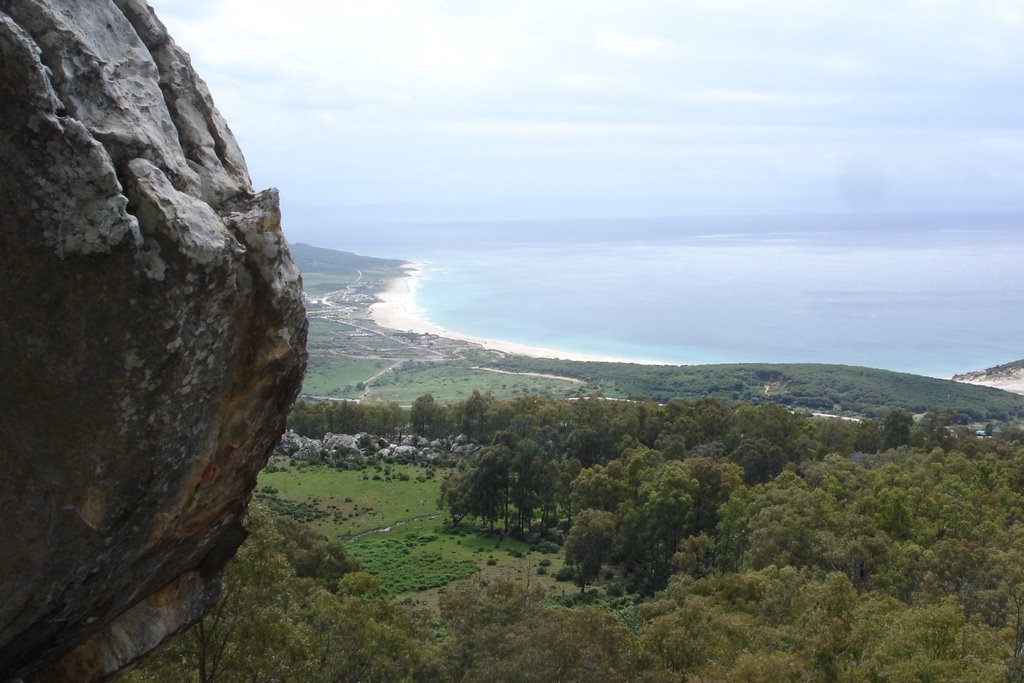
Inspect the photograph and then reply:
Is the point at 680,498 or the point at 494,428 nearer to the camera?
the point at 680,498

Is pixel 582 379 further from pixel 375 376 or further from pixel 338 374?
pixel 338 374

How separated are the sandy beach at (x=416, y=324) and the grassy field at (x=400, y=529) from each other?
62.7 m

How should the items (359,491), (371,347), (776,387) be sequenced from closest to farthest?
(359,491) < (776,387) < (371,347)

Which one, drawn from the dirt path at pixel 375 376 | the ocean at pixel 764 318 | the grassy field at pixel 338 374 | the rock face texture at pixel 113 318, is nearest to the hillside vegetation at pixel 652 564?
the rock face texture at pixel 113 318

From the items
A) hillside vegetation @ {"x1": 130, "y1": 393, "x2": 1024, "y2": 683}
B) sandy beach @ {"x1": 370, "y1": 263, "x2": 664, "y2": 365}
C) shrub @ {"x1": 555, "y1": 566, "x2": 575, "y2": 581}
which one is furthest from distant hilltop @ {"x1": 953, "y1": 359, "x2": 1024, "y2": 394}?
shrub @ {"x1": 555, "y1": 566, "x2": 575, "y2": 581}

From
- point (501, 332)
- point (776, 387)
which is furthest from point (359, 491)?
point (501, 332)

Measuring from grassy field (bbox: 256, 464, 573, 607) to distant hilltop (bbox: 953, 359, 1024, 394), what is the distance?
3205 inches

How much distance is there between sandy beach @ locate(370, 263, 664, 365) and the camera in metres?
120

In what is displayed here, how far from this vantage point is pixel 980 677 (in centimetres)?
1286

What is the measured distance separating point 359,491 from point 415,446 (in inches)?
534

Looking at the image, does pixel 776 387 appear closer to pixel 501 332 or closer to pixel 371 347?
pixel 501 332

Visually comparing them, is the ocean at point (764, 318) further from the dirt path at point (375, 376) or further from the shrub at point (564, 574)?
the shrub at point (564, 574)

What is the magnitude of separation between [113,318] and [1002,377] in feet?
386

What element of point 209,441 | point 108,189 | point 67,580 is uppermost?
point 108,189
